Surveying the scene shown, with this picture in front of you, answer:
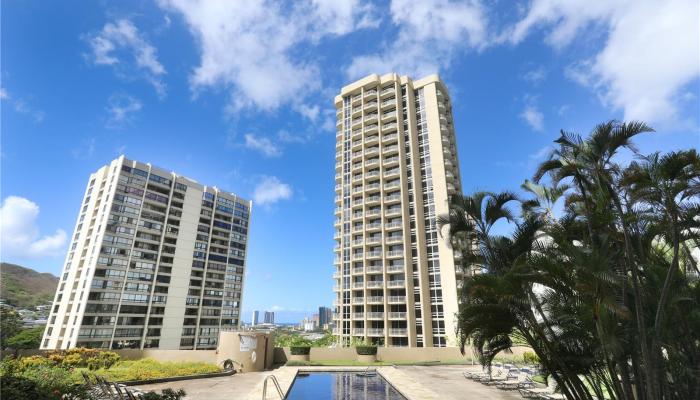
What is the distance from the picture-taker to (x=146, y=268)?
233 ft

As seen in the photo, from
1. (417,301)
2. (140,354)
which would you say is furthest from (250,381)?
(417,301)

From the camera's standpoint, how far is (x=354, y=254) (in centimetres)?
5516

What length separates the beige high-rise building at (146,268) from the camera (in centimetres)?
6319

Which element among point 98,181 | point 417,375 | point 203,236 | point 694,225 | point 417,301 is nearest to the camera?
point 694,225

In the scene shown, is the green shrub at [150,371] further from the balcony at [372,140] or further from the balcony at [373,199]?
the balcony at [372,140]

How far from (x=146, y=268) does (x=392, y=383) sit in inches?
2699

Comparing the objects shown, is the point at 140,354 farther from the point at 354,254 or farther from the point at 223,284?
the point at 223,284

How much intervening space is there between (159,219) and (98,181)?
1542 centimetres

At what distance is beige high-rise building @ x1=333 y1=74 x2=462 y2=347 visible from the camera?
160 ft

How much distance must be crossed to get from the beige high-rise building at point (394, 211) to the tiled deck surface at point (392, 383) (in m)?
24.5

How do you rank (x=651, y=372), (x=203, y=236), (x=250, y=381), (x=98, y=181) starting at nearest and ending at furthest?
(x=651, y=372)
(x=250, y=381)
(x=98, y=181)
(x=203, y=236)

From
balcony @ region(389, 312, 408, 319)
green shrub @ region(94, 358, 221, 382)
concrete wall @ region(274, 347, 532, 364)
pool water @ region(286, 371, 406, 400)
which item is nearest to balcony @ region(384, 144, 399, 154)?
balcony @ region(389, 312, 408, 319)

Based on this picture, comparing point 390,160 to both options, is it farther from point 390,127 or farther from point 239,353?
point 239,353

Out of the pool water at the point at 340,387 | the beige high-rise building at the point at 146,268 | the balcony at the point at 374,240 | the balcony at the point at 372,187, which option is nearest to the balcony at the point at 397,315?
the balcony at the point at 374,240
